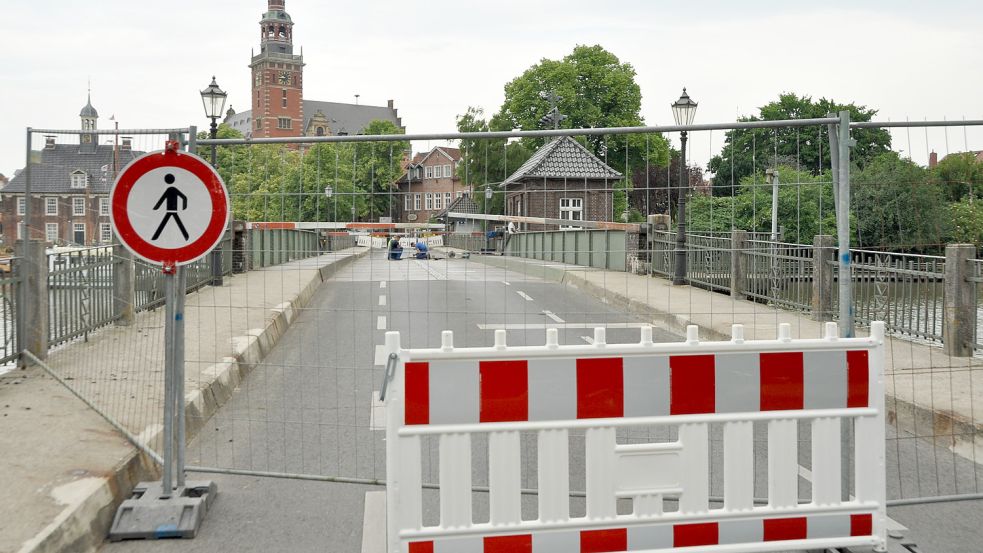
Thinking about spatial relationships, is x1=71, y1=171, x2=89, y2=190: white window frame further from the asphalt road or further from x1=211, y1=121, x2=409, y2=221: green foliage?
the asphalt road

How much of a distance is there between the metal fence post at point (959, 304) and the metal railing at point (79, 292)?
9.65 meters

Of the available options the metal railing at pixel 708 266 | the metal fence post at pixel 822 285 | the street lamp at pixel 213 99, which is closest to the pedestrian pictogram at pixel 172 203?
the metal railing at pixel 708 266

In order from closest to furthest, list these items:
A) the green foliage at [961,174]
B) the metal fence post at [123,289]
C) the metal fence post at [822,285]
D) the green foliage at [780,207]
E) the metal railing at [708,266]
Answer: the green foliage at [961,174], the green foliage at [780,207], the metal railing at [708,266], the metal fence post at [123,289], the metal fence post at [822,285]

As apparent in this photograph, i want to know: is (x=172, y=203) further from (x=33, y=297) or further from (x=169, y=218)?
(x=33, y=297)

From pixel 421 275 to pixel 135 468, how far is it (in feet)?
7.93

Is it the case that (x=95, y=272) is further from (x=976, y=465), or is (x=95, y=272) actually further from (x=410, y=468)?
(x=976, y=465)

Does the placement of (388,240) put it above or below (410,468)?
above

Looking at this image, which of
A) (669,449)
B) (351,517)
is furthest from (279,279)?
(669,449)

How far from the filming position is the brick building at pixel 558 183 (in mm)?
6559

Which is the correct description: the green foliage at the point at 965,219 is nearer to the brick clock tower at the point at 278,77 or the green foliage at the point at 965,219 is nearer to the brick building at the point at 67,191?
the brick building at the point at 67,191

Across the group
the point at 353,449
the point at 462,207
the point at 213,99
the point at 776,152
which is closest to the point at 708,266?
the point at 776,152

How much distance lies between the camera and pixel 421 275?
696cm

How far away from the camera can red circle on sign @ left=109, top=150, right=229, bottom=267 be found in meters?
5.34

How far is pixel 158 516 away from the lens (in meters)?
5.08
